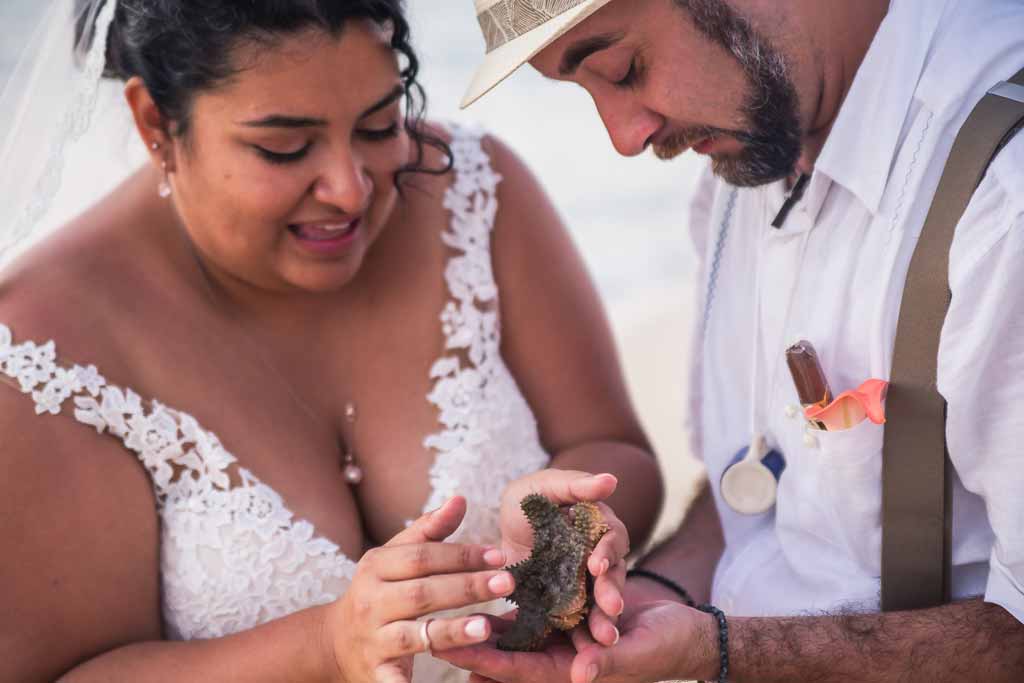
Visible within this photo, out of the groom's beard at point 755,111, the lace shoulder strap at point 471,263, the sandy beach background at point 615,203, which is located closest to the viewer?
the groom's beard at point 755,111

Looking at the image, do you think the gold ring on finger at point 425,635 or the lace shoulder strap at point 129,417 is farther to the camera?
the lace shoulder strap at point 129,417

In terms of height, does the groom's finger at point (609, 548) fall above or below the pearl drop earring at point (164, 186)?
below

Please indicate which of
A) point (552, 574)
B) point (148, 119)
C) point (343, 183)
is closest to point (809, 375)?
point (552, 574)

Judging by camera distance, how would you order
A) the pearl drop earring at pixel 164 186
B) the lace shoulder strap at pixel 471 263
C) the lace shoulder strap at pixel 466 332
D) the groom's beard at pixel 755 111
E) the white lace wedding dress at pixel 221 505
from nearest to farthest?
the groom's beard at pixel 755 111 < the white lace wedding dress at pixel 221 505 < the pearl drop earring at pixel 164 186 < the lace shoulder strap at pixel 466 332 < the lace shoulder strap at pixel 471 263

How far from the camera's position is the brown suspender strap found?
201 cm

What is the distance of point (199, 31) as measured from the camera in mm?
2459

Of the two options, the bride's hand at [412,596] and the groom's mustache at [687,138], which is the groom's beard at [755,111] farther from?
the bride's hand at [412,596]

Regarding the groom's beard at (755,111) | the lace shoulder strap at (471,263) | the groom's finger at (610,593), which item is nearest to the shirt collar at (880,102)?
the groom's beard at (755,111)

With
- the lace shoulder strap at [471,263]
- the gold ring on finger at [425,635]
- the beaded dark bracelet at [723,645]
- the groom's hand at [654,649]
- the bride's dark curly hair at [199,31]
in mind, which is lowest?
the beaded dark bracelet at [723,645]

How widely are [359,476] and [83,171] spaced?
116 centimetres

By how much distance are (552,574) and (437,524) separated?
0.24m

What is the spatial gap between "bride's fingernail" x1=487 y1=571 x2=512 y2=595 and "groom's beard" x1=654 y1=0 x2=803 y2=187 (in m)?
1.15

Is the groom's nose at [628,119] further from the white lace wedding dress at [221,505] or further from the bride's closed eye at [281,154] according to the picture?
the white lace wedding dress at [221,505]

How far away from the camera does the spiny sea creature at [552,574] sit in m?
2.00
